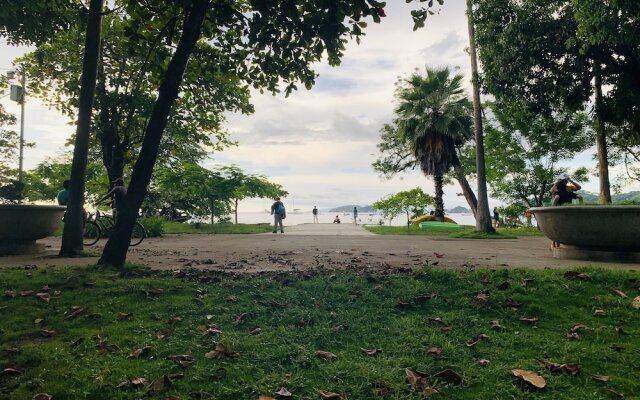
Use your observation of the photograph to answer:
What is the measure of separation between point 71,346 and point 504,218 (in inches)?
1302

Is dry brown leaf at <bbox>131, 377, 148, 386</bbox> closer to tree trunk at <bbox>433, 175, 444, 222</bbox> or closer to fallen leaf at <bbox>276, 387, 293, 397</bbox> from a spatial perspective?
fallen leaf at <bbox>276, 387, 293, 397</bbox>

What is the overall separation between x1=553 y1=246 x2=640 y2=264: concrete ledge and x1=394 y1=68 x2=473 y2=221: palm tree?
1927 centimetres

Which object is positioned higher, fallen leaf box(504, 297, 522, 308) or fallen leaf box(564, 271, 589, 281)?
fallen leaf box(564, 271, 589, 281)

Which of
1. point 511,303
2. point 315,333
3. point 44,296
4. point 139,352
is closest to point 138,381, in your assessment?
point 139,352

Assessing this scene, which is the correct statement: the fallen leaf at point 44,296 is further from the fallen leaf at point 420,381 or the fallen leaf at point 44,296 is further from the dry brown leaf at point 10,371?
the fallen leaf at point 420,381

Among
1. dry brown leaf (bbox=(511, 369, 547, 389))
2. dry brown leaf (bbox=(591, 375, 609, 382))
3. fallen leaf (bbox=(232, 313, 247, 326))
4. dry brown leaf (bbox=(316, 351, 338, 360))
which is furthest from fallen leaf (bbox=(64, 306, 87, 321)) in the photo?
dry brown leaf (bbox=(591, 375, 609, 382))

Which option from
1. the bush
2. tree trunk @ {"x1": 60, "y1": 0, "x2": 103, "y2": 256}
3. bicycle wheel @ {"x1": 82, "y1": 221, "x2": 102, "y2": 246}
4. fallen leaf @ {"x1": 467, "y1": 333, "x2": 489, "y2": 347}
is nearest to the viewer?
fallen leaf @ {"x1": 467, "y1": 333, "x2": 489, "y2": 347}

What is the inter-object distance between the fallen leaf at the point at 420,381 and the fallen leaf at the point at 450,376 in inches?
4.4

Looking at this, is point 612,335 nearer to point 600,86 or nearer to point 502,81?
point 502,81

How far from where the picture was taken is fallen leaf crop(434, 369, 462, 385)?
3.20 meters

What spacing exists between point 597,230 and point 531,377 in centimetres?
554

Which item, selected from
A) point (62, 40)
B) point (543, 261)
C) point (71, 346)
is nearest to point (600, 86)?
point (543, 261)

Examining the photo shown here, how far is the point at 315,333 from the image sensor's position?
4.15 m

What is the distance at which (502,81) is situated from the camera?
1611 cm
